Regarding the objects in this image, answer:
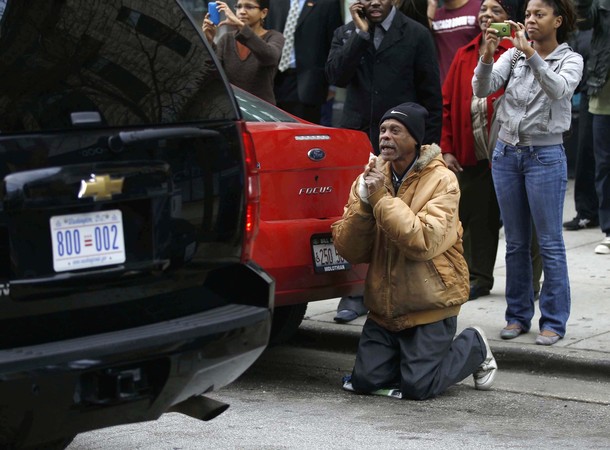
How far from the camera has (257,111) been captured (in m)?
6.84

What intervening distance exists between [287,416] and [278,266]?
0.77 meters

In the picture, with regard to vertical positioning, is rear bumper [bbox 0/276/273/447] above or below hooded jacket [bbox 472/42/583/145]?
below

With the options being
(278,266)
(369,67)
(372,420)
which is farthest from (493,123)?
(372,420)

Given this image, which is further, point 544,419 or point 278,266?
point 278,266

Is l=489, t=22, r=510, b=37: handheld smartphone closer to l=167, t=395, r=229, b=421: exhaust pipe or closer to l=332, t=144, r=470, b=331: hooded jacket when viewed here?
l=332, t=144, r=470, b=331: hooded jacket

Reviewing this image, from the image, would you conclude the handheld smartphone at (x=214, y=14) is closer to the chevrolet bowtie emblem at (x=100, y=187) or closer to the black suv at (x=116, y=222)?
the black suv at (x=116, y=222)

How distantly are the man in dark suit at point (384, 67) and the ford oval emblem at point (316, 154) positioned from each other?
1383mm

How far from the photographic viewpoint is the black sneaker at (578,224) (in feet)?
34.3

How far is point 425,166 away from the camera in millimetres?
6285

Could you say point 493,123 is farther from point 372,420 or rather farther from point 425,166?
point 372,420

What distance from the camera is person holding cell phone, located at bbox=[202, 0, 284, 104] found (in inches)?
324

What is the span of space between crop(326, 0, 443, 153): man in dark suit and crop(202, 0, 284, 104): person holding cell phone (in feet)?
2.08

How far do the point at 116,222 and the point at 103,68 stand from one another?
53 cm

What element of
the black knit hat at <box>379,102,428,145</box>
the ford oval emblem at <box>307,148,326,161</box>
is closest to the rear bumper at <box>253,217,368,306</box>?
the ford oval emblem at <box>307,148,326,161</box>
